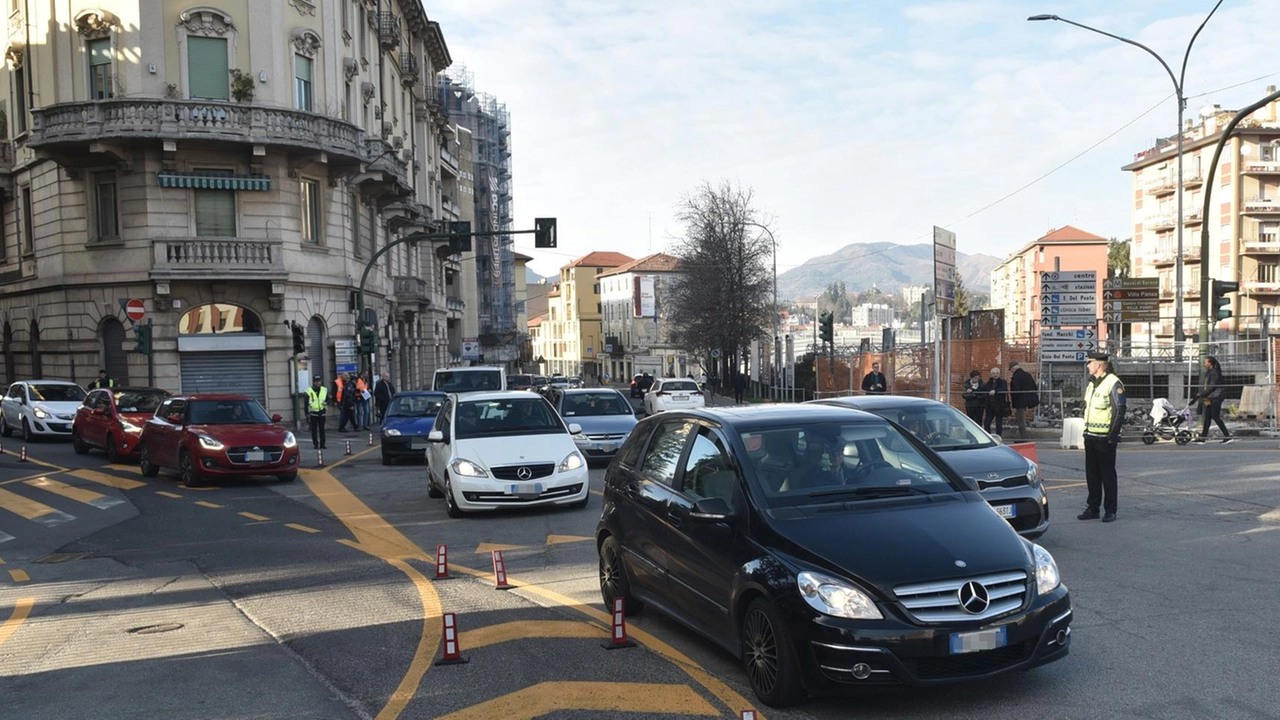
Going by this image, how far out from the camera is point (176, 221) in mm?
32750

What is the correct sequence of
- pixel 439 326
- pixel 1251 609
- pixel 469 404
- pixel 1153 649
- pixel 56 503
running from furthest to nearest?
pixel 439 326 < pixel 56 503 < pixel 469 404 < pixel 1251 609 < pixel 1153 649

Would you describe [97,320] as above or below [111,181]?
below

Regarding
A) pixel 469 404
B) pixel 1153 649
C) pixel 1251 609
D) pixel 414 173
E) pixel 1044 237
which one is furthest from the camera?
pixel 1044 237

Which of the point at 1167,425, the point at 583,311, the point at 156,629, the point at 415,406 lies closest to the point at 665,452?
the point at 156,629

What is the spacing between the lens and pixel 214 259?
3253 centimetres

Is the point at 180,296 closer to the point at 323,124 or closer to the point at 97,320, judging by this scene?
the point at 97,320

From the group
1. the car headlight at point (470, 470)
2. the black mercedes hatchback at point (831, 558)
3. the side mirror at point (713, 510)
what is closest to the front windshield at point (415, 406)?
the car headlight at point (470, 470)

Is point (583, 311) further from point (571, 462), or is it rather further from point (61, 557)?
point (61, 557)

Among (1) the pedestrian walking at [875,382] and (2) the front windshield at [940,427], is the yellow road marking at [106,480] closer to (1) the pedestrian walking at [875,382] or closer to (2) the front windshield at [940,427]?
(2) the front windshield at [940,427]

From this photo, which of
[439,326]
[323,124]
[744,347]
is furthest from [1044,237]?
[323,124]

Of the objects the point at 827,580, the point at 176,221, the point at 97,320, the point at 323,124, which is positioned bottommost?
the point at 827,580

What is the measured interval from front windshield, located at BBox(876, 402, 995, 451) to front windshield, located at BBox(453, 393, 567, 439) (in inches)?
203

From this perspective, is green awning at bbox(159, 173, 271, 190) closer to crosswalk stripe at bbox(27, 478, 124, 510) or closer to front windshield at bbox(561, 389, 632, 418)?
crosswalk stripe at bbox(27, 478, 124, 510)

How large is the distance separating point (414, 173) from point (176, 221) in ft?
68.9
